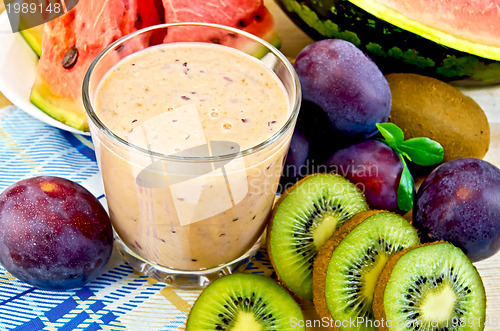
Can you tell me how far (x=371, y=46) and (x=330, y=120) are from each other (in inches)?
13.3

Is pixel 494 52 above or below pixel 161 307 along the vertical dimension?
above

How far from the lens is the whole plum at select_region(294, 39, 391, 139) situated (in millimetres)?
1341

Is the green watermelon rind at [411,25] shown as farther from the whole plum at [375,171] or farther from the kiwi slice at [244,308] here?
the kiwi slice at [244,308]

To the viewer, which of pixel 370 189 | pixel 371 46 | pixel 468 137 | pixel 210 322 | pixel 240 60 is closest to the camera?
pixel 210 322

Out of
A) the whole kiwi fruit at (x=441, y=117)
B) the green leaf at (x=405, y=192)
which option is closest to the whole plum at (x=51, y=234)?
the green leaf at (x=405, y=192)

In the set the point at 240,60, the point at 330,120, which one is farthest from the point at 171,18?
the point at 330,120

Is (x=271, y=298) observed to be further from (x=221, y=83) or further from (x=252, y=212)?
(x=221, y=83)

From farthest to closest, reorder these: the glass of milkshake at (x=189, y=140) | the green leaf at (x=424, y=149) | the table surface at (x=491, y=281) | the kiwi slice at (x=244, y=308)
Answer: the green leaf at (x=424, y=149) < the table surface at (x=491, y=281) < the kiwi slice at (x=244, y=308) < the glass of milkshake at (x=189, y=140)

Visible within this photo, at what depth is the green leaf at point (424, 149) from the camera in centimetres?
140

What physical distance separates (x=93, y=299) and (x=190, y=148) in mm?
448

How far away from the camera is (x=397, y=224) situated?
1.22 metres

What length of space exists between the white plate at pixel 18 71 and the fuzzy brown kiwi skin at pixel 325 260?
0.72 m

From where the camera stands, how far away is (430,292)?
1.13m

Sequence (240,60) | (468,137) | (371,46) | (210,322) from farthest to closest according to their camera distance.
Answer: (371,46) → (468,137) → (240,60) → (210,322)
